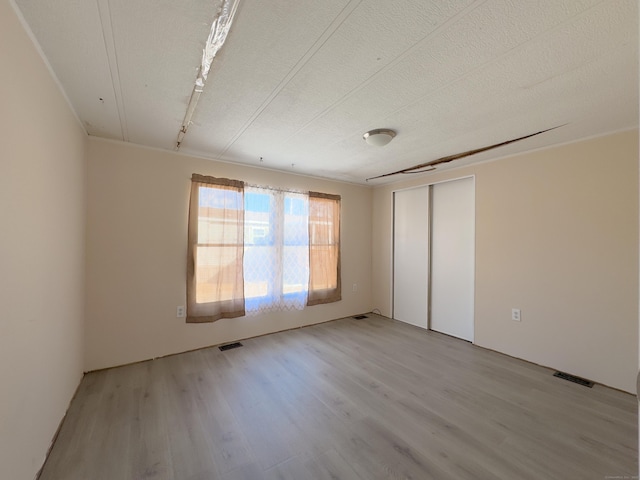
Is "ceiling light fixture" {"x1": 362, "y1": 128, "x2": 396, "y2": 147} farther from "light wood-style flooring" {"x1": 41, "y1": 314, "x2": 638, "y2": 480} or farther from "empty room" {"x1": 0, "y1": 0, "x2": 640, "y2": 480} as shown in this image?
"light wood-style flooring" {"x1": 41, "y1": 314, "x2": 638, "y2": 480}

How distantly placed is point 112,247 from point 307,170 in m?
2.46

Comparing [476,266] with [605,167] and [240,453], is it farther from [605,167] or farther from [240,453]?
[240,453]

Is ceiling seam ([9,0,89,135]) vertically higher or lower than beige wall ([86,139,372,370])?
higher

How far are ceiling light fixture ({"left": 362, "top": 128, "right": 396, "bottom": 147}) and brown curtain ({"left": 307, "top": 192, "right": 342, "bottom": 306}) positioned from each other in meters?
1.66

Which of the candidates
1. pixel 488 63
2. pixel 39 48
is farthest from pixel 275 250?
pixel 488 63

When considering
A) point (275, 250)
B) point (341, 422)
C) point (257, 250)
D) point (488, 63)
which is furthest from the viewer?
point (275, 250)

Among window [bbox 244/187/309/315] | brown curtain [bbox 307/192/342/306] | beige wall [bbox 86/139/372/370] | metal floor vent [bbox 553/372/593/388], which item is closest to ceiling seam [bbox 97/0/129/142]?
beige wall [bbox 86/139/372/370]

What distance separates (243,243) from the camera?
10.8 ft

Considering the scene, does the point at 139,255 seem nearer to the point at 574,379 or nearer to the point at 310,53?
the point at 310,53

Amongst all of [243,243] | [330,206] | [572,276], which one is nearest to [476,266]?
[572,276]

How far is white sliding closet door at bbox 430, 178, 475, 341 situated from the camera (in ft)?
11.2

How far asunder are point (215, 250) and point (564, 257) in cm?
375

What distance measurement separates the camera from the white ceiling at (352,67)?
1146 mm

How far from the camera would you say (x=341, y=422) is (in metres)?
1.85
